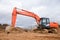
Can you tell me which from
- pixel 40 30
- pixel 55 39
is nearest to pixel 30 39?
pixel 55 39

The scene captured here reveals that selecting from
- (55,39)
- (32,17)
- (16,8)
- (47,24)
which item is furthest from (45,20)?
(55,39)

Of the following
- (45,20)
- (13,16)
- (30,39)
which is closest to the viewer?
(30,39)

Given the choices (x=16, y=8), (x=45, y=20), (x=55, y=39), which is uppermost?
(x=16, y=8)

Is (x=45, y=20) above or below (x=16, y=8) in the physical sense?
below

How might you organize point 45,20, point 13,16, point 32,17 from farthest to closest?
point 32,17, point 45,20, point 13,16

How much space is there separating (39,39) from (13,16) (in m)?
8.09

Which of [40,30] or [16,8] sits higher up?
[16,8]

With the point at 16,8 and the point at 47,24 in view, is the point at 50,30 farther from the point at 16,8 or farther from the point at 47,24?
the point at 16,8

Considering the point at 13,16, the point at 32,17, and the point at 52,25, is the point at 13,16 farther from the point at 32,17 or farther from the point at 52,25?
the point at 52,25

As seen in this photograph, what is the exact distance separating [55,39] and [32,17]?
10307mm

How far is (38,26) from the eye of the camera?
25.2 metres

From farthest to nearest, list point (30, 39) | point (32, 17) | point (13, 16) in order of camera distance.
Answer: point (32, 17) → point (13, 16) → point (30, 39)

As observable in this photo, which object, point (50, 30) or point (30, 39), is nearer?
point (30, 39)

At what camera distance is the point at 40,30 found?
981 inches
